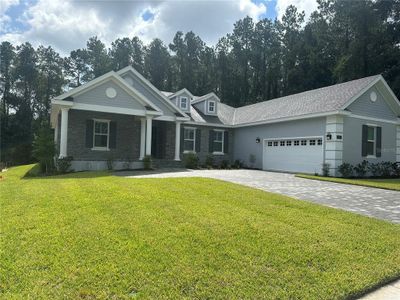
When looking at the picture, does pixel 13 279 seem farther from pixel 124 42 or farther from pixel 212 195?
pixel 124 42

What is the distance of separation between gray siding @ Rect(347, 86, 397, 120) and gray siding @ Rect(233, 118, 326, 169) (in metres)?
1.96

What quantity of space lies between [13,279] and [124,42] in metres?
52.7

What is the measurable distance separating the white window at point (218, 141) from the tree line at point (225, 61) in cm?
1594

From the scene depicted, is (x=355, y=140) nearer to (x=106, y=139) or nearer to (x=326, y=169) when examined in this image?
(x=326, y=169)

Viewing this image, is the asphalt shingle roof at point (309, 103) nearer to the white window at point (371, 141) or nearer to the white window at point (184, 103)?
the white window at point (371, 141)

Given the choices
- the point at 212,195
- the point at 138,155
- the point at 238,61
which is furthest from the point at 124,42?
the point at 212,195

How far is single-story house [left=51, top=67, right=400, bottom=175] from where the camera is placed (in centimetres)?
1605

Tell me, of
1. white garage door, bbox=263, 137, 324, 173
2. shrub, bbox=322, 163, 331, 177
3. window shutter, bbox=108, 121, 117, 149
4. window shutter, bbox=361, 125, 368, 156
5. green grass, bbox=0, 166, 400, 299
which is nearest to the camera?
green grass, bbox=0, 166, 400, 299

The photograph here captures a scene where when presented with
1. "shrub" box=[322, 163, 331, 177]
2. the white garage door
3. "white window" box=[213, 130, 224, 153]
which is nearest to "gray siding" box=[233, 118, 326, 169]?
the white garage door

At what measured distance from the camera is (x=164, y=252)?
4113 millimetres

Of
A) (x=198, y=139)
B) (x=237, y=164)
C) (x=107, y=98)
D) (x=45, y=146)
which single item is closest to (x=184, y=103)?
(x=198, y=139)

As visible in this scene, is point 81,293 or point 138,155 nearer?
point 81,293

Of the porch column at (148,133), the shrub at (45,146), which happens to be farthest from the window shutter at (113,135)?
the shrub at (45,146)

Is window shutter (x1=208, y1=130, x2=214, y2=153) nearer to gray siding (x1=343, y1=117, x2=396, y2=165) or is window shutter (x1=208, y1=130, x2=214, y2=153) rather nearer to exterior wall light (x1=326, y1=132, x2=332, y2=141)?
exterior wall light (x1=326, y1=132, x2=332, y2=141)
